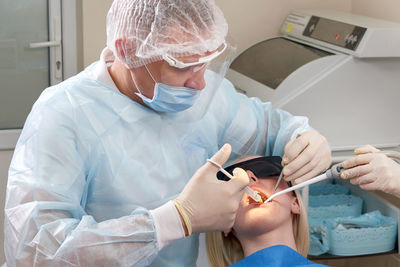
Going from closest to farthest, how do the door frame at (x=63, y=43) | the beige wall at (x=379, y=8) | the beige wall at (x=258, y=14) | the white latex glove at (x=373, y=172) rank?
the white latex glove at (x=373, y=172), the beige wall at (x=379, y=8), the door frame at (x=63, y=43), the beige wall at (x=258, y=14)

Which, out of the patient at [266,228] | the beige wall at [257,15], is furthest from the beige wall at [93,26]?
the patient at [266,228]

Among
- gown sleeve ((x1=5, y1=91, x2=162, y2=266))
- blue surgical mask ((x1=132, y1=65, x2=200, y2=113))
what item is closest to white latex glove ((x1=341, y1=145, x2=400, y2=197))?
blue surgical mask ((x1=132, y1=65, x2=200, y2=113))

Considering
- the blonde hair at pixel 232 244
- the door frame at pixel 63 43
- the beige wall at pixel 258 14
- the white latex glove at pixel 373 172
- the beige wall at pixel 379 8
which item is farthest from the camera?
the beige wall at pixel 258 14

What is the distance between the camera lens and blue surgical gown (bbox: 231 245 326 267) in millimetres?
1766

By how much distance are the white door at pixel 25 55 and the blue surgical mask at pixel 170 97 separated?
5.18ft

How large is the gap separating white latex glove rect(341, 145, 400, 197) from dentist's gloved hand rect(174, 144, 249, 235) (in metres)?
0.32

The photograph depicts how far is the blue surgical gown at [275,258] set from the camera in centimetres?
177

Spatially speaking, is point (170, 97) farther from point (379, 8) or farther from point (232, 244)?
point (379, 8)

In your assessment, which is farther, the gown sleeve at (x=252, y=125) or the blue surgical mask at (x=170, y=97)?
the gown sleeve at (x=252, y=125)

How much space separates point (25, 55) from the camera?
9.60ft

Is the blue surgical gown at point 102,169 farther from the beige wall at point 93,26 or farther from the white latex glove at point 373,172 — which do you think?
the beige wall at point 93,26

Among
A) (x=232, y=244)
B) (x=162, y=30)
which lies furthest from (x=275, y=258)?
(x=162, y=30)

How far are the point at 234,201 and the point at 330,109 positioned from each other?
3.41 feet

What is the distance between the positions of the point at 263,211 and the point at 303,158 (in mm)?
240
